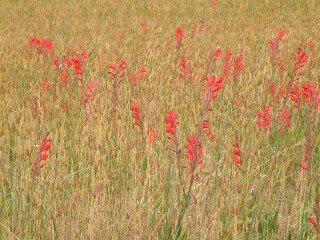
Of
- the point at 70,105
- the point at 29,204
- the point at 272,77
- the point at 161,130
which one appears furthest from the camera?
the point at 272,77

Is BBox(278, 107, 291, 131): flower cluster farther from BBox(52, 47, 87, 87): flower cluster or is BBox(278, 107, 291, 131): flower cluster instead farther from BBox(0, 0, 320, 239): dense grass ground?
BBox(52, 47, 87, 87): flower cluster

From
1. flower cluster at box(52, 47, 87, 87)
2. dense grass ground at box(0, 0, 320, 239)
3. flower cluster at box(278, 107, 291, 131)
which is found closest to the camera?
dense grass ground at box(0, 0, 320, 239)

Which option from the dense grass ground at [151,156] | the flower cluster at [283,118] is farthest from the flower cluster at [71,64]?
the flower cluster at [283,118]

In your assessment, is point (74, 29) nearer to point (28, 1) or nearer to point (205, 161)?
point (28, 1)

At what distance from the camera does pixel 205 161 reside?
2426 millimetres

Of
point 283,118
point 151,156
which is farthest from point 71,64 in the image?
point 283,118

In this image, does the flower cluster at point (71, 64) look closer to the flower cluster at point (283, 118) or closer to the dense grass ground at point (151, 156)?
the dense grass ground at point (151, 156)

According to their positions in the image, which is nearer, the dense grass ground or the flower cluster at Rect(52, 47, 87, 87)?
the dense grass ground

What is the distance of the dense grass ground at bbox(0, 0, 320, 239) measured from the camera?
1920 mm

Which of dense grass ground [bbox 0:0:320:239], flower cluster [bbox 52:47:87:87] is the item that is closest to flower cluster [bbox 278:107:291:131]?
dense grass ground [bbox 0:0:320:239]

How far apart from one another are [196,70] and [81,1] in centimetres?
564

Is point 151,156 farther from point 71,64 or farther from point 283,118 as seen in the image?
point 71,64

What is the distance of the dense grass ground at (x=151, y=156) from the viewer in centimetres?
192

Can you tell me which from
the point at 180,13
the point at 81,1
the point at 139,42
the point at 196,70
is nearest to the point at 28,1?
the point at 81,1
